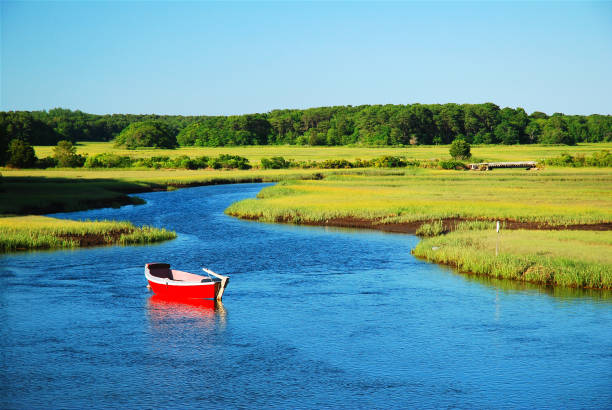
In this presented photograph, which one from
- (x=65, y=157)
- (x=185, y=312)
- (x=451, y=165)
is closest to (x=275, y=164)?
(x=451, y=165)

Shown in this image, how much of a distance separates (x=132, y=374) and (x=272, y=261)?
20.2 metres

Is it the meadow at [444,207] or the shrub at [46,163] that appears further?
the shrub at [46,163]

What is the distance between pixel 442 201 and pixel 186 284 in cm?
4171

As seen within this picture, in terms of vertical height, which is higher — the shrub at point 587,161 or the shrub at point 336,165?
the shrub at point 587,161

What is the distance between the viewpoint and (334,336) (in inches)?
1036

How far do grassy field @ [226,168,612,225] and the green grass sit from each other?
8.70 m

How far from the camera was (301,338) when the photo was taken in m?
26.1

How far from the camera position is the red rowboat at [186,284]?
30.8 metres

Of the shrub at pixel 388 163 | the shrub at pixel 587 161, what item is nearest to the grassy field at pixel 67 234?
the shrub at pixel 388 163

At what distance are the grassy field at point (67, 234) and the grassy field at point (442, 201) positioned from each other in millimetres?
15239

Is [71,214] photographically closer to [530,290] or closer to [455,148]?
[530,290]

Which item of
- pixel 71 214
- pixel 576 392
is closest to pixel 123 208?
pixel 71 214

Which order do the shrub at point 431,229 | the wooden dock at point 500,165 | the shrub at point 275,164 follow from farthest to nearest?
the shrub at point 275,164 < the wooden dock at point 500,165 < the shrub at point 431,229

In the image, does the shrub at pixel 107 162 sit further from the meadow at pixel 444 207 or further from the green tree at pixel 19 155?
the meadow at pixel 444 207
